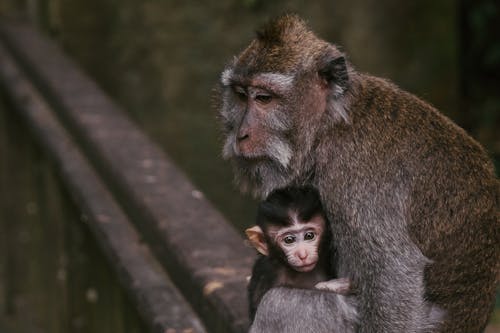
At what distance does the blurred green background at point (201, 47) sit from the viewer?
32.5 ft

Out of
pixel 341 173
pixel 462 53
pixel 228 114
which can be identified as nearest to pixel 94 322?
pixel 228 114

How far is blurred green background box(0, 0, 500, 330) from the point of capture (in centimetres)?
991

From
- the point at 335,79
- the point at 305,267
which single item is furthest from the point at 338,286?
the point at 335,79

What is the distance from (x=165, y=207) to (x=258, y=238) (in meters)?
0.82

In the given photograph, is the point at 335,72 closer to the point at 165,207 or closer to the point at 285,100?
the point at 285,100

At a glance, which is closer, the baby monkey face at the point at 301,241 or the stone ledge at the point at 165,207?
the baby monkey face at the point at 301,241

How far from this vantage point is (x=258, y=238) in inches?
190

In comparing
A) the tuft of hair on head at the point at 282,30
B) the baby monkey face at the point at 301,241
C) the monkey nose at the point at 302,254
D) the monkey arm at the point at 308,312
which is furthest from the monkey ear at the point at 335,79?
the monkey arm at the point at 308,312

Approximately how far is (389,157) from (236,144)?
67 cm

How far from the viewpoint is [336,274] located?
4.79 meters

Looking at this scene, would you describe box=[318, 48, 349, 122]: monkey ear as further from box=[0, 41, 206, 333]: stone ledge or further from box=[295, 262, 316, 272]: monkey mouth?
box=[0, 41, 206, 333]: stone ledge

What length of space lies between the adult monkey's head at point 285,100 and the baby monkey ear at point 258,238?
0.66 feet

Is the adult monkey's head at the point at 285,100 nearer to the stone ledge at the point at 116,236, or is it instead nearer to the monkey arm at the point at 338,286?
the monkey arm at the point at 338,286

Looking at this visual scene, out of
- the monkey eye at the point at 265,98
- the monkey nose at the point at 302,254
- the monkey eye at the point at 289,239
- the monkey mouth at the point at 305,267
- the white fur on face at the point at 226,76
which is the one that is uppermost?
the white fur on face at the point at 226,76
